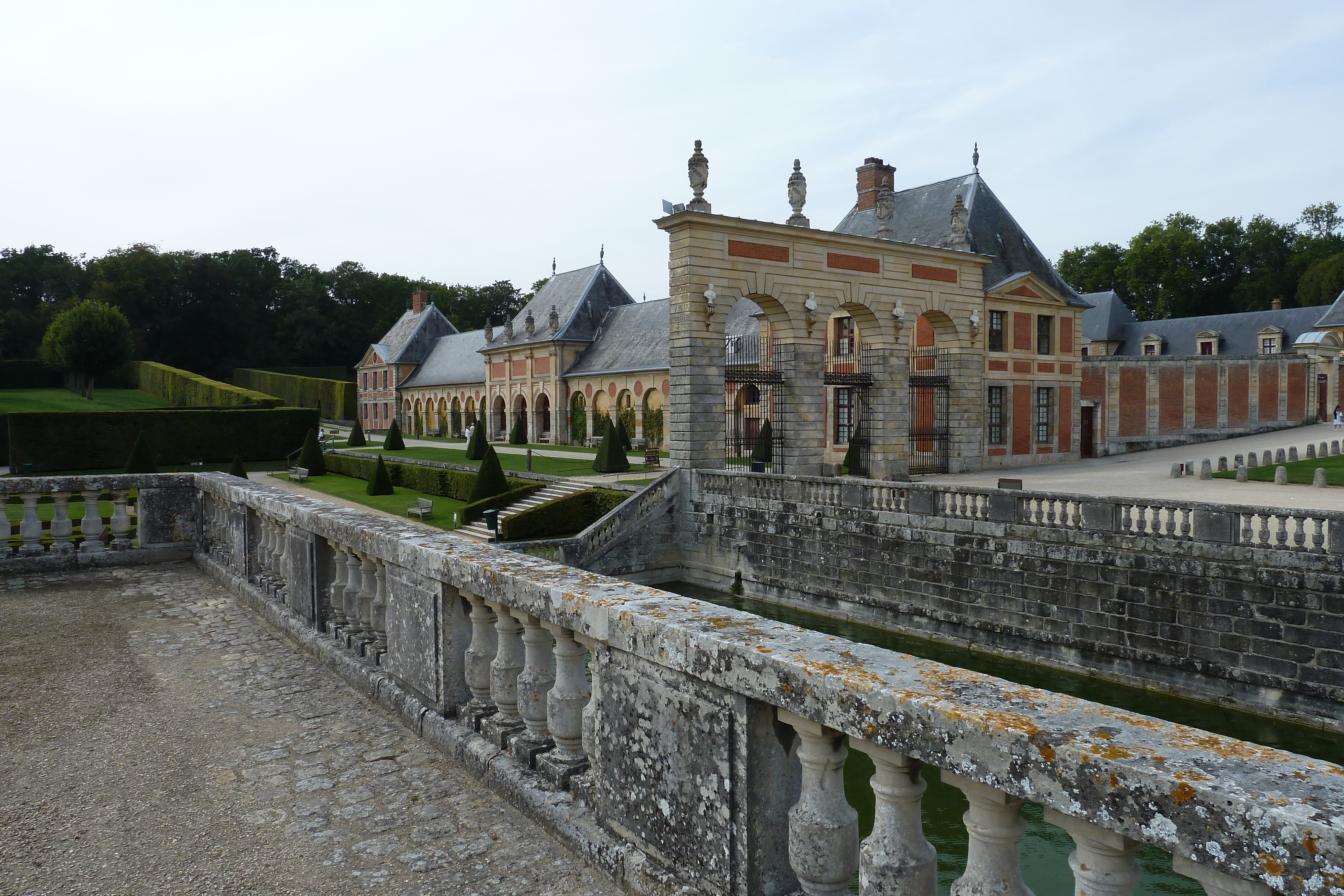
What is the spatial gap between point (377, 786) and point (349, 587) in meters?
1.65

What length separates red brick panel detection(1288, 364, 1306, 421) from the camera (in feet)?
114

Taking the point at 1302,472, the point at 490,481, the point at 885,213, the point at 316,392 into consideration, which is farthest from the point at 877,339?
the point at 316,392

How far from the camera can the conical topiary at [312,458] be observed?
30.4 meters

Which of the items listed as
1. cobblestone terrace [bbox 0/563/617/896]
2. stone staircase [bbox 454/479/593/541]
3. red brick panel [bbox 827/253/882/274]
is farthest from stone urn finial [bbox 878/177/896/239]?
cobblestone terrace [bbox 0/563/617/896]

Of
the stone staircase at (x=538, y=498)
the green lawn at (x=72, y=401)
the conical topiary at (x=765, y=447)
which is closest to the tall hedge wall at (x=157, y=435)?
the green lawn at (x=72, y=401)

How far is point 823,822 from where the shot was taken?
2072 millimetres

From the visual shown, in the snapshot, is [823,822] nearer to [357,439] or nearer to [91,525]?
[91,525]

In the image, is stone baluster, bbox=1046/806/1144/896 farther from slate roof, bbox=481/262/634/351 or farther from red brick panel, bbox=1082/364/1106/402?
slate roof, bbox=481/262/634/351

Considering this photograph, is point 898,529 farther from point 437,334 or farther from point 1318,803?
point 437,334

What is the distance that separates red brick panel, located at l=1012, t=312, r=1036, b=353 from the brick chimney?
591cm

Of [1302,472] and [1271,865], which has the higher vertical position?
[1271,865]

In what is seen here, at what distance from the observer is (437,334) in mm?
56906

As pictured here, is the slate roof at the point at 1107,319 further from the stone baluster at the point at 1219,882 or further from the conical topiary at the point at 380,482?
the stone baluster at the point at 1219,882

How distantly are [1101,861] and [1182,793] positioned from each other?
0.27 metres
